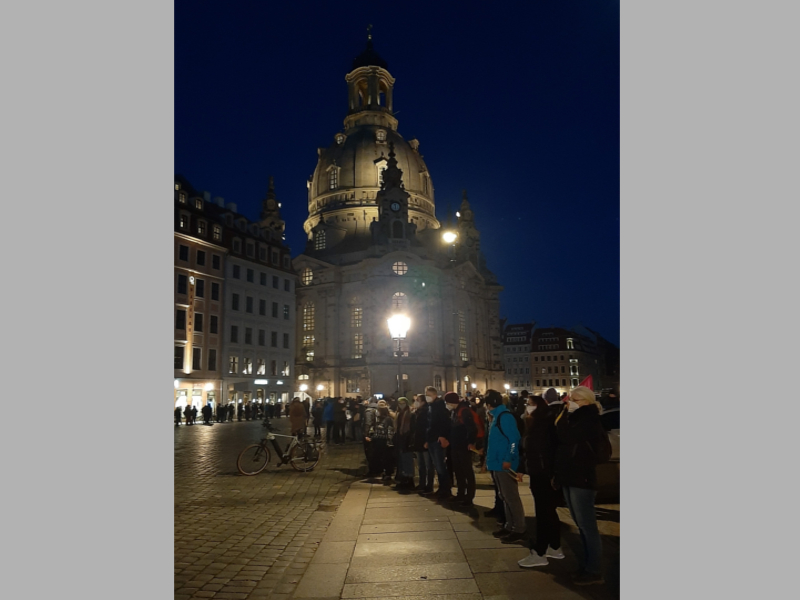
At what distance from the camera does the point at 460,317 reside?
8331 cm

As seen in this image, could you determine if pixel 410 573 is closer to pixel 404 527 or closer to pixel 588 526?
pixel 588 526

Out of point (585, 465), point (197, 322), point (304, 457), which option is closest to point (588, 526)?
point (585, 465)

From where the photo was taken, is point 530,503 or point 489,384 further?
point 489,384

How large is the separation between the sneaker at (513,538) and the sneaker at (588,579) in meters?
1.70

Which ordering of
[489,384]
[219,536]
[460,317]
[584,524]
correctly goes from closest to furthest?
[584,524]
[219,536]
[460,317]
[489,384]

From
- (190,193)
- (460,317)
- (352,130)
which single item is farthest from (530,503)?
(352,130)

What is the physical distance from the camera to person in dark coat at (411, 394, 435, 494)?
39.4ft

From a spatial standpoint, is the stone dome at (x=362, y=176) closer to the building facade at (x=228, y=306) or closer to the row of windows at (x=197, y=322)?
the building facade at (x=228, y=306)

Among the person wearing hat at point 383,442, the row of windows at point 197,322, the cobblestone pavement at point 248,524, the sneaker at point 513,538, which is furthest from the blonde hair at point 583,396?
the row of windows at point 197,322

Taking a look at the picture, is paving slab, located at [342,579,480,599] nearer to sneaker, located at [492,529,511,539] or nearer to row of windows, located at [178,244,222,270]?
sneaker, located at [492,529,511,539]

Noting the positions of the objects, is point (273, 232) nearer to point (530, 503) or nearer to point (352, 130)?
point (352, 130)

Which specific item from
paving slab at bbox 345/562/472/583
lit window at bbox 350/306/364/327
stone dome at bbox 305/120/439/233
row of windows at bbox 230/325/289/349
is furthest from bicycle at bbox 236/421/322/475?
stone dome at bbox 305/120/439/233

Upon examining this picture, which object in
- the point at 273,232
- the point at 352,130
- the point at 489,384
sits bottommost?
the point at 489,384

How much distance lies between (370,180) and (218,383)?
45.1 metres
